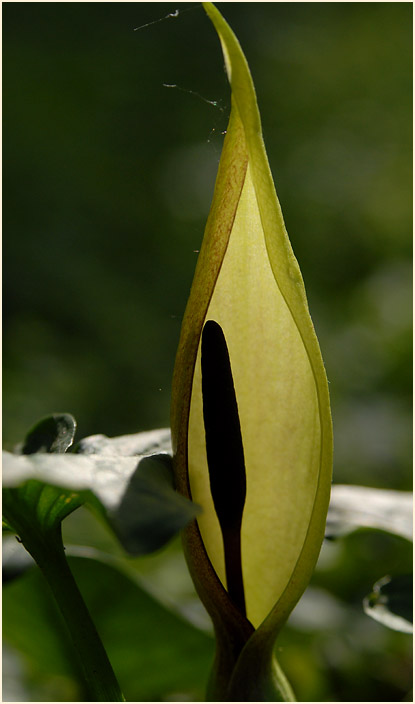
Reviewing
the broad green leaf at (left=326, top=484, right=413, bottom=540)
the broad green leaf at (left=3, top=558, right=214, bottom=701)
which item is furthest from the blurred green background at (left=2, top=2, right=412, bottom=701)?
the broad green leaf at (left=326, top=484, right=413, bottom=540)

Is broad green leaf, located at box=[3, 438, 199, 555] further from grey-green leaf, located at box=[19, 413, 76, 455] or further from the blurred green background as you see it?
the blurred green background

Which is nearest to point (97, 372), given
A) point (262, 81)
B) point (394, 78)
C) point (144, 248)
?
point (144, 248)

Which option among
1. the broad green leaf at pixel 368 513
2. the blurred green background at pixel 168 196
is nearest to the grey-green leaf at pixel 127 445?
the broad green leaf at pixel 368 513

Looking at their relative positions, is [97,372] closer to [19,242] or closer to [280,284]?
[19,242]

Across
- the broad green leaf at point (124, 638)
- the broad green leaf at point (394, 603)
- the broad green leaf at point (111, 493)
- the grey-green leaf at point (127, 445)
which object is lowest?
the broad green leaf at point (124, 638)

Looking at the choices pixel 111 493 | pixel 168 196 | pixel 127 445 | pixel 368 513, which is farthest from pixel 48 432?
pixel 168 196

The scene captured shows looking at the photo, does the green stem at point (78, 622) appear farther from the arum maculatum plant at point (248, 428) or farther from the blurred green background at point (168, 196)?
the blurred green background at point (168, 196)
